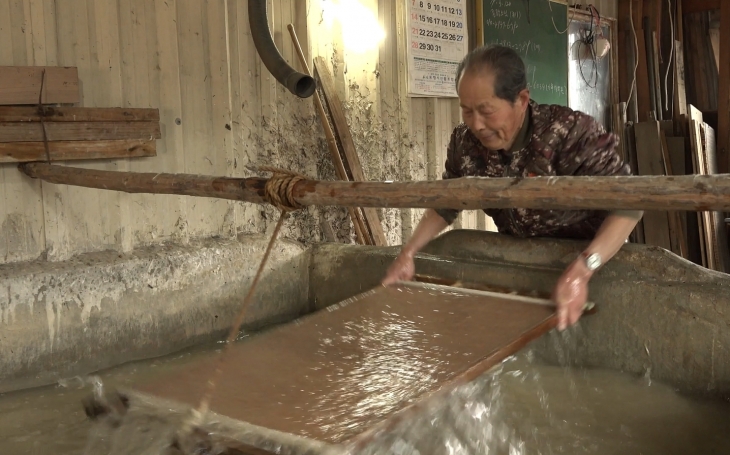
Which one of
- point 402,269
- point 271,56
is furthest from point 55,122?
point 402,269

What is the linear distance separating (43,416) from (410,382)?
4.74 ft

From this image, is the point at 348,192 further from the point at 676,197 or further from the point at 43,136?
the point at 43,136

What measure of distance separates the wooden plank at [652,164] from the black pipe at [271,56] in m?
4.40

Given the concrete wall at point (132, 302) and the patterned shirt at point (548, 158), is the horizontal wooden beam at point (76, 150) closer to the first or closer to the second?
the concrete wall at point (132, 302)

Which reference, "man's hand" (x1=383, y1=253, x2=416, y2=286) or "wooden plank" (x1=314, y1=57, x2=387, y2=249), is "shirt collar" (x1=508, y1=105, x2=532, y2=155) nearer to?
"man's hand" (x1=383, y1=253, x2=416, y2=286)

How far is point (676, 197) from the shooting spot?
1391mm

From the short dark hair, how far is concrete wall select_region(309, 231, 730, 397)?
2.40ft

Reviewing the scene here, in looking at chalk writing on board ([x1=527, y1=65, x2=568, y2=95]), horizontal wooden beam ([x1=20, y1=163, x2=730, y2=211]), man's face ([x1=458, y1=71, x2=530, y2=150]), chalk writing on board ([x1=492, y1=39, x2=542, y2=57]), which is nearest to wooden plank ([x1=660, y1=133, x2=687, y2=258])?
chalk writing on board ([x1=527, y1=65, x2=568, y2=95])

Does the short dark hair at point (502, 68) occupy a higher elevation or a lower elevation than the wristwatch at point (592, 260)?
higher

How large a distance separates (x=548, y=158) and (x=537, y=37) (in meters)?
3.80

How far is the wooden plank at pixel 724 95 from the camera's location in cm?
619

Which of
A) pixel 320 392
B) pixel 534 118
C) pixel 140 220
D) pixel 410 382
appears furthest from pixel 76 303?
pixel 534 118

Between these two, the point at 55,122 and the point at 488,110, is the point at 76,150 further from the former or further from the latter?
the point at 488,110

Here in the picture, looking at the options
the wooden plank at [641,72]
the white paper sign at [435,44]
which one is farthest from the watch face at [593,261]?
the wooden plank at [641,72]
